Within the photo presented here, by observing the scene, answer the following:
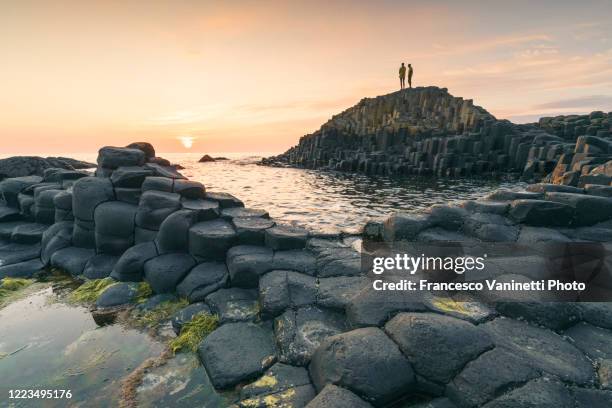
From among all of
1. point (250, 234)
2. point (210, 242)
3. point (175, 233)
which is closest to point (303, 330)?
point (250, 234)

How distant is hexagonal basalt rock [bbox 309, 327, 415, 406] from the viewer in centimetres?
329

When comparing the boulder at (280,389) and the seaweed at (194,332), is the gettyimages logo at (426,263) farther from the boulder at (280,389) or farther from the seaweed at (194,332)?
the seaweed at (194,332)

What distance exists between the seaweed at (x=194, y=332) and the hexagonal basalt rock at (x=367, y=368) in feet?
7.75

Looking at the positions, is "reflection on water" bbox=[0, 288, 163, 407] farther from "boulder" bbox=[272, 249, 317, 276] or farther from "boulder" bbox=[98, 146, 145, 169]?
"boulder" bbox=[98, 146, 145, 169]

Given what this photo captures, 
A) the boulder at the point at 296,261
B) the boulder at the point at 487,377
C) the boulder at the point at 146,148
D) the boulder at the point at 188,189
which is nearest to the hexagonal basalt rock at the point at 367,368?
the boulder at the point at 487,377

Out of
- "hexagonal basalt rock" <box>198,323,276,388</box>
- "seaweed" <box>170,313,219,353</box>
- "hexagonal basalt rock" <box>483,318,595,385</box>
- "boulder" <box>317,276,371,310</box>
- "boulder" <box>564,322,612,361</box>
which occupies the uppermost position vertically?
"hexagonal basalt rock" <box>483,318,595,385</box>

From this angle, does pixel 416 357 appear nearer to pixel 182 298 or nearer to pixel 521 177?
pixel 182 298

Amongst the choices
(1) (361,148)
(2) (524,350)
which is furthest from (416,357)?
(1) (361,148)

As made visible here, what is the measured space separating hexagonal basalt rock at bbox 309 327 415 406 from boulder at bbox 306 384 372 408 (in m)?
0.09

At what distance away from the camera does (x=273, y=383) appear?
398 cm

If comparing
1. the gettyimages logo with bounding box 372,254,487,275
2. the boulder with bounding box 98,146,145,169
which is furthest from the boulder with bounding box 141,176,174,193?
the gettyimages logo with bounding box 372,254,487,275

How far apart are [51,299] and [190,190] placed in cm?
400

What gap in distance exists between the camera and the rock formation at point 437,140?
31.3 m

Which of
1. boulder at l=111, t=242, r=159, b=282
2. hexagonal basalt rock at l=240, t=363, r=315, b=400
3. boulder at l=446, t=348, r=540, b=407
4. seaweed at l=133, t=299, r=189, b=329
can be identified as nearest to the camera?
boulder at l=446, t=348, r=540, b=407
